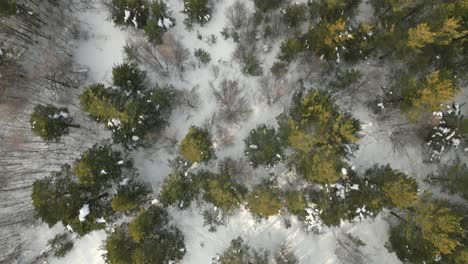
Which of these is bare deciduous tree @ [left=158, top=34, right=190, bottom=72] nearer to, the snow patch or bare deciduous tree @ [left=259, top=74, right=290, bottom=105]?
bare deciduous tree @ [left=259, top=74, right=290, bottom=105]

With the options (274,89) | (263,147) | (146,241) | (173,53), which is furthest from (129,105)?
(274,89)

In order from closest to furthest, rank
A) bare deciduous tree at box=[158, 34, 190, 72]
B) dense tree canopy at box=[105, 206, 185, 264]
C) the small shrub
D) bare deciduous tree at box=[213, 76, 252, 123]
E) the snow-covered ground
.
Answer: dense tree canopy at box=[105, 206, 185, 264] → the small shrub → the snow-covered ground → bare deciduous tree at box=[213, 76, 252, 123] → bare deciduous tree at box=[158, 34, 190, 72]

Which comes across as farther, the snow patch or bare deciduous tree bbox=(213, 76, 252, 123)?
bare deciduous tree bbox=(213, 76, 252, 123)

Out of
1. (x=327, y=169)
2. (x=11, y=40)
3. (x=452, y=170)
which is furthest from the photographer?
(x=11, y=40)

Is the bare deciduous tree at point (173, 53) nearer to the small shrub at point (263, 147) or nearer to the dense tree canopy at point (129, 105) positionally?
the dense tree canopy at point (129, 105)

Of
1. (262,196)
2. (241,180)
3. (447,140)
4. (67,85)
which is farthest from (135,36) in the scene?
(447,140)

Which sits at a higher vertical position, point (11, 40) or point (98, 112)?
point (11, 40)

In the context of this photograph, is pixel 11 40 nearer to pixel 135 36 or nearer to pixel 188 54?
pixel 135 36

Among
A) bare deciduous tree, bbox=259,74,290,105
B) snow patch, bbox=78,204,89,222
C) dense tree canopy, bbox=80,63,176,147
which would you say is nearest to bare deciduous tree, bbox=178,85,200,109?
dense tree canopy, bbox=80,63,176,147
